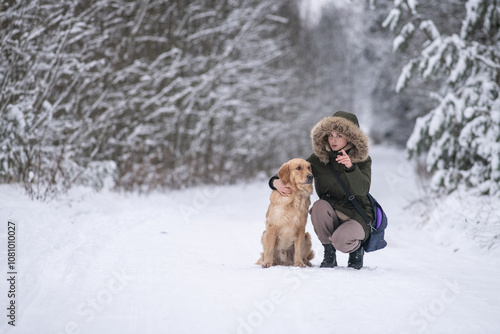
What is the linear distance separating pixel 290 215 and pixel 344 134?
884 millimetres

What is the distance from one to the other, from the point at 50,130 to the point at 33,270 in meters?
4.79

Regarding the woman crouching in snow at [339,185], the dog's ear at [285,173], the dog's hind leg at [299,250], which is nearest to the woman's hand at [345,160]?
the woman crouching in snow at [339,185]

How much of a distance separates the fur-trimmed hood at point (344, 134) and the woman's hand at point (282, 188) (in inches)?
18.4

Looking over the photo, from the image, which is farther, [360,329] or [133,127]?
[133,127]

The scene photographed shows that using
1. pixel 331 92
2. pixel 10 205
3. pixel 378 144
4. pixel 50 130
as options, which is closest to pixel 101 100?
pixel 50 130

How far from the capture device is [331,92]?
27531mm

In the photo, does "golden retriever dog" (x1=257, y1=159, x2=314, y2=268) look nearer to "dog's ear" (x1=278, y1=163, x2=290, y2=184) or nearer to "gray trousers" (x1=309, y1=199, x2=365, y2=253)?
"dog's ear" (x1=278, y1=163, x2=290, y2=184)

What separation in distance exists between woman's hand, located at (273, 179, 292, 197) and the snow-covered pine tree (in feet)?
13.0

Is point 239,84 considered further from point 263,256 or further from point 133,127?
point 263,256

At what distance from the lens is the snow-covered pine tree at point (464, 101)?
621 centimetres

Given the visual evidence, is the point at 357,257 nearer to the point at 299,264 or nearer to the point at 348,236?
the point at 348,236

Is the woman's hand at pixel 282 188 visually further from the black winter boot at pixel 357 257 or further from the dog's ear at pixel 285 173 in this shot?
the black winter boot at pixel 357 257

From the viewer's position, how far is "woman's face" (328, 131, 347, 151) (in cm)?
367

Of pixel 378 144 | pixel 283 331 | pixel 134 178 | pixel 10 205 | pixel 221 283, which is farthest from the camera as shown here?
pixel 378 144
